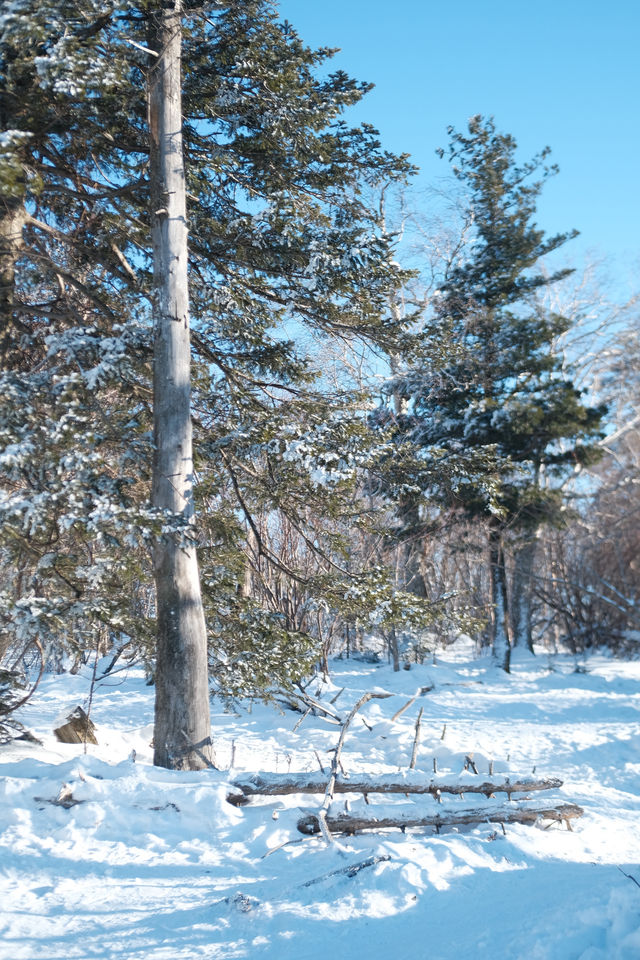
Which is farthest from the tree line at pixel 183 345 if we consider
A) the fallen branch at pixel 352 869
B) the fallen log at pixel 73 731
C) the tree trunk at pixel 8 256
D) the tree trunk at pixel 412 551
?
the tree trunk at pixel 412 551

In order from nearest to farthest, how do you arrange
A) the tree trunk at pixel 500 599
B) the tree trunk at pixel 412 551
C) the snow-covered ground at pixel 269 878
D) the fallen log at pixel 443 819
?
the snow-covered ground at pixel 269 878 < the fallen log at pixel 443 819 < the tree trunk at pixel 412 551 < the tree trunk at pixel 500 599

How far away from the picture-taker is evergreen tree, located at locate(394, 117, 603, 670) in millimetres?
15516

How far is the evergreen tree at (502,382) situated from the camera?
15.5m

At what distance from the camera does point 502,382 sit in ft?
54.7

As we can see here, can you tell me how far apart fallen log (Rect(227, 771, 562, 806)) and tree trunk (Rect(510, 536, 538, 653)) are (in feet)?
39.1

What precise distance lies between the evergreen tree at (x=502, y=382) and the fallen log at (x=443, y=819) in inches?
393

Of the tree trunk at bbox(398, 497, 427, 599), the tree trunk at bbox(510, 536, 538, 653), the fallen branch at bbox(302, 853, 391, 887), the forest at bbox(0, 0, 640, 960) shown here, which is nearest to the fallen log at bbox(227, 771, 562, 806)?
the forest at bbox(0, 0, 640, 960)

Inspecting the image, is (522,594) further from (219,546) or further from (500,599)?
(219,546)

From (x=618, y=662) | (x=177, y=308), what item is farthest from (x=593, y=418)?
(x=177, y=308)

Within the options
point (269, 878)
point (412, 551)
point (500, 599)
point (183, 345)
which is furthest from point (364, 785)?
point (500, 599)

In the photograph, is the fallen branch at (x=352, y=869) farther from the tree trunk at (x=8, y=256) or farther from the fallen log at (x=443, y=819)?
the tree trunk at (x=8, y=256)

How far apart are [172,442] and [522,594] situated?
48.0 ft

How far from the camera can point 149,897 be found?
3.59 meters

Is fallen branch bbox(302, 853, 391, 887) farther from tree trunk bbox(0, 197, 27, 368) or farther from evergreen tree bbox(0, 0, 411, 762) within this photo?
tree trunk bbox(0, 197, 27, 368)
